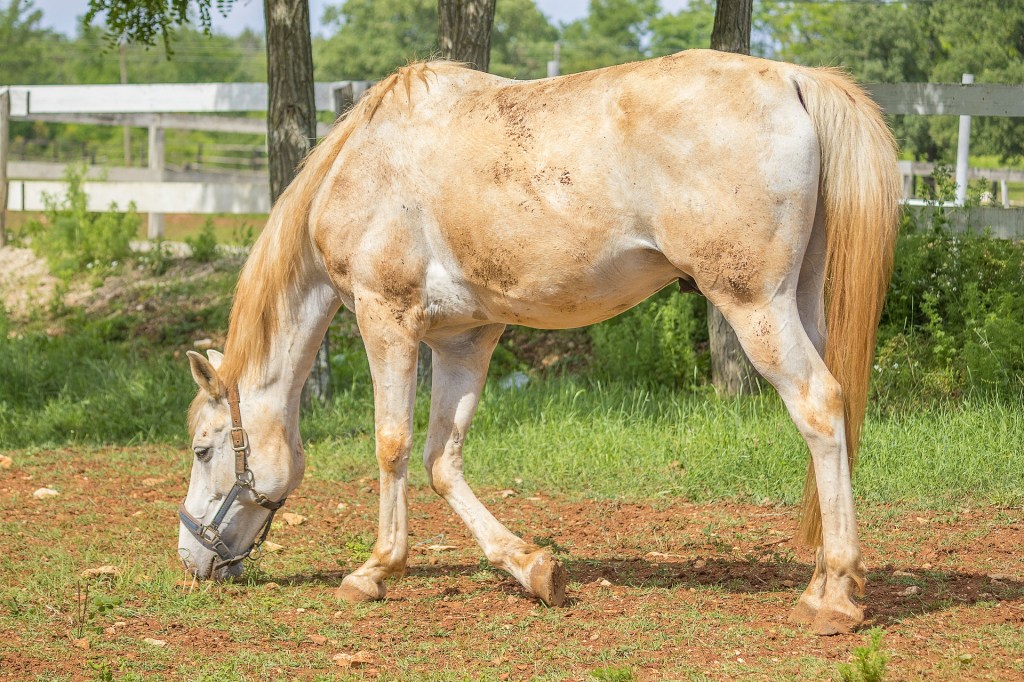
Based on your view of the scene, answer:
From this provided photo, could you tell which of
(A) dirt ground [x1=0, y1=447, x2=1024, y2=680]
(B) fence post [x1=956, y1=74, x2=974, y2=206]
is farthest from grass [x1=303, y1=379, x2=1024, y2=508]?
(B) fence post [x1=956, y1=74, x2=974, y2=206]

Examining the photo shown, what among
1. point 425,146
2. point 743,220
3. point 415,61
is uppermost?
point 415,61

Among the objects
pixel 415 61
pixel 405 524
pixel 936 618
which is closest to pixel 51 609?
pixel 405 524

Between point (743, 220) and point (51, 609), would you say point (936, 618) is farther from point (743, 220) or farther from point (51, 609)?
point (51, 609)

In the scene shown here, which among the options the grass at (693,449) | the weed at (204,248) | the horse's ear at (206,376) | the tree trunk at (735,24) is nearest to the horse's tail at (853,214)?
the grass at (693,449)

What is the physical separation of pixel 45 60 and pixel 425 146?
49.9m

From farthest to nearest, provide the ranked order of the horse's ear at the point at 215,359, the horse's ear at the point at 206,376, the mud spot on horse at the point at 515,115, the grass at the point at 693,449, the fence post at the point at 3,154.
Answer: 1. the fence post at the point at 3,154
2. the grass at the point at 693,449
3. the horse's ear at the point at 215,359
4. the horse's ear at the point at 206,376
5. the mud spot on horse at the point at 515,115

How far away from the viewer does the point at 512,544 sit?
170 inches

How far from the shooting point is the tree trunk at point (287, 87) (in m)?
7.34

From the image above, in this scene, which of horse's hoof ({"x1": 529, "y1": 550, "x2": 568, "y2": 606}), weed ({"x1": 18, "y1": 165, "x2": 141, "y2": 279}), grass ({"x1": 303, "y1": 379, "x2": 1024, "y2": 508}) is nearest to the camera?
horse's hoof ({"x1": 529, "y1": 550, "x2": 568, "y2": 606})

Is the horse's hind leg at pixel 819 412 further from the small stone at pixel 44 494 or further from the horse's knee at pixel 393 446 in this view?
the small stone at pixel 44 494

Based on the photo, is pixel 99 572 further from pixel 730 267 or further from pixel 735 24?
pixel 735 24

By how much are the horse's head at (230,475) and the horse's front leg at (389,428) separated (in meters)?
0.50

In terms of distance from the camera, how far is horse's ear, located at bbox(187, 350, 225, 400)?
4438 millimetres

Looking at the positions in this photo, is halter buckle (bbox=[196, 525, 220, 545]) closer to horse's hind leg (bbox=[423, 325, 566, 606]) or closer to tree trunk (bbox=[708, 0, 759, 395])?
horse's hind leg (bbox=[423, 325, 566, 606])
